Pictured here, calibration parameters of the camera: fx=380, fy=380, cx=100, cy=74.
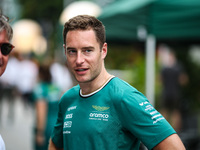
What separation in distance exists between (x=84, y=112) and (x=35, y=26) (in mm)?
42613

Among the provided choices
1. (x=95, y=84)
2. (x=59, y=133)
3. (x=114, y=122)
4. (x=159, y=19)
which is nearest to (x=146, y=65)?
(x=159, y=19)

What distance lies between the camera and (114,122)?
233 centimetres

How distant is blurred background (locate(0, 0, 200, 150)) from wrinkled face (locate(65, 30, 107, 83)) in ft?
1.63

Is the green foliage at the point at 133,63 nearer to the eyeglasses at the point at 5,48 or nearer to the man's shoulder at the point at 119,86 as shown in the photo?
the man's shoulder at the point at 119,86

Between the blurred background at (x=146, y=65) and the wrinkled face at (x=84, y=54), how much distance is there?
0.50 m

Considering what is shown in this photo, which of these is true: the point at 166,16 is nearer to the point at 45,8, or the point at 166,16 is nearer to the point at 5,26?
the point at 5,26

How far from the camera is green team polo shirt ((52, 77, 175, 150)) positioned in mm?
2268

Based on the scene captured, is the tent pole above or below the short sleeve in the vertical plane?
above

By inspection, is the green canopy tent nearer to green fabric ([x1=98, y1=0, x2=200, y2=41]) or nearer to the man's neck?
green fabric ([x1=98, y1=0, x2=200, y2=41])

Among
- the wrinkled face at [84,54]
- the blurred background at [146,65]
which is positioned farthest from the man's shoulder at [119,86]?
the blurred background at [146,65]

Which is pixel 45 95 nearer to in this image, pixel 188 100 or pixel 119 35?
pixel 119 35

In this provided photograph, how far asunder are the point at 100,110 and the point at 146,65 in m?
4.79

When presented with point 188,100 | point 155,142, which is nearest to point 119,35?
point 188,100

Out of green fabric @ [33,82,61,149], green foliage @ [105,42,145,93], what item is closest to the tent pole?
green foliage @ [105,42,145,93]
